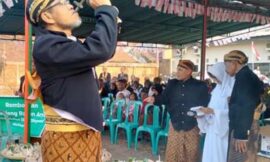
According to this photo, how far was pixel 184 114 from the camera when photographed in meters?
4.38

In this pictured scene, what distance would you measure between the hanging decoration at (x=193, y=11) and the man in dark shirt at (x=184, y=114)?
2344mm

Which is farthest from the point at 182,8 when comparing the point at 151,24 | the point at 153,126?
the point at 151,24

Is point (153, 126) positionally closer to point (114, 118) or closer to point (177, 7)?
point (114, 118)

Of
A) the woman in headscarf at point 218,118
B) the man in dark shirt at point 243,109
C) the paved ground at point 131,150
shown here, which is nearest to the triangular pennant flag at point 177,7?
the paved ground at point 131,150

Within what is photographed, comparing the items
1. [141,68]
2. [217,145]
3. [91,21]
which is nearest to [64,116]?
[217,145]

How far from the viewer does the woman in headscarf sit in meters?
Answer: 4.10

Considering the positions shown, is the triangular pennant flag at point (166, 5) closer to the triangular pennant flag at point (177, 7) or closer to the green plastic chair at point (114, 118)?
the triangular pennant flag at point (177, 7)

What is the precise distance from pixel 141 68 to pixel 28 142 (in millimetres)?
20653

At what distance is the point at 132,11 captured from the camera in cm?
887

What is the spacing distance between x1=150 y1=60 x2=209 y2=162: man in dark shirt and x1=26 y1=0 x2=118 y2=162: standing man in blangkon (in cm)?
282

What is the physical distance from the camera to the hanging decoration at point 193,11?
22.2 ft

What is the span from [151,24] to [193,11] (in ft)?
10.2

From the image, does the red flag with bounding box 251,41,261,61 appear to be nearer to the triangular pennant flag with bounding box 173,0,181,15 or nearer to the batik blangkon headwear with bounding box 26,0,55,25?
the triangular pennant flag with bounding box 173,0,181,15

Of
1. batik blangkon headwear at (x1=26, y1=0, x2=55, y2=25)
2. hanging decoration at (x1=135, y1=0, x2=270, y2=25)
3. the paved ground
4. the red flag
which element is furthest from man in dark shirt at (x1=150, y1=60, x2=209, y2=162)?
the red flag
